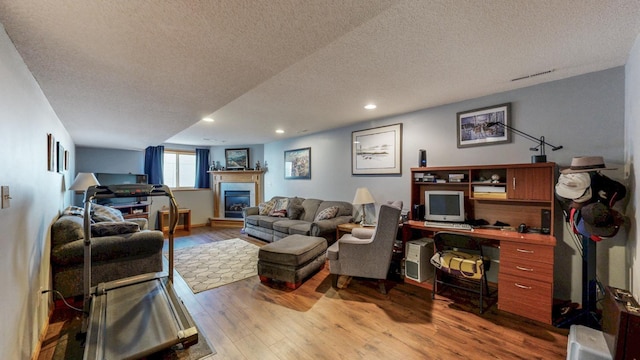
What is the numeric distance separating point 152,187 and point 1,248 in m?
1.19

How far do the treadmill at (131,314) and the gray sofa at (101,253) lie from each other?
1.24 ft

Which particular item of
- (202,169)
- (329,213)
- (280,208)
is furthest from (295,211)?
(202,169)

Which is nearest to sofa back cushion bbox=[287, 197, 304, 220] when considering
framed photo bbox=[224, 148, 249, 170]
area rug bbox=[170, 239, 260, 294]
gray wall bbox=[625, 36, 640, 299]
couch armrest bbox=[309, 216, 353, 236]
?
area rug bbox=[170, 239, 260, 294]

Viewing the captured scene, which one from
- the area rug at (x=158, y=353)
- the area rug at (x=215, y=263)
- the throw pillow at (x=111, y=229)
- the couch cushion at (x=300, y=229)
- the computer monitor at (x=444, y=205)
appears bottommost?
the area rug at (x=158, y=353)

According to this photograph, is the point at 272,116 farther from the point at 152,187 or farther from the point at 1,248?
the point at 1,248

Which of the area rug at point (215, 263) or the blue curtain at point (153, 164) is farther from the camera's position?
the blue curtain at point (153, 164)

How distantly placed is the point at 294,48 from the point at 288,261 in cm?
241

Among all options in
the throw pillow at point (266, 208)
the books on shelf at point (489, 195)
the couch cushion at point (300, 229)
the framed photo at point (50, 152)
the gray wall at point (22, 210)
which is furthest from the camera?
the throw pillow at point (266, 208)

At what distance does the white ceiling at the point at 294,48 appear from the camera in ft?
3.89

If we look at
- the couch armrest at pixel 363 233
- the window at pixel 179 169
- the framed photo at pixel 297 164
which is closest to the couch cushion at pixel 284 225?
the framed photo at pixel 297 164

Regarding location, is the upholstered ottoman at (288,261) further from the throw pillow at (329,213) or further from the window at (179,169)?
the window at (179,169)

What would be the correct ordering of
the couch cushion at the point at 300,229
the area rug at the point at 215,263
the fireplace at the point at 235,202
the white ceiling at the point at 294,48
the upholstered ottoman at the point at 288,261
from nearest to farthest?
the white ceiling at the point at 294,48 < the upholstered ottoman at the point at 288,261 < the area rug at the point at 215,263 < the couch cushion at the point at 300,229 < the fireplace at the point at 235,202

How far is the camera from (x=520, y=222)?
278 centimetres

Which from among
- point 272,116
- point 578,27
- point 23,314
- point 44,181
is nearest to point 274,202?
point 272,116
